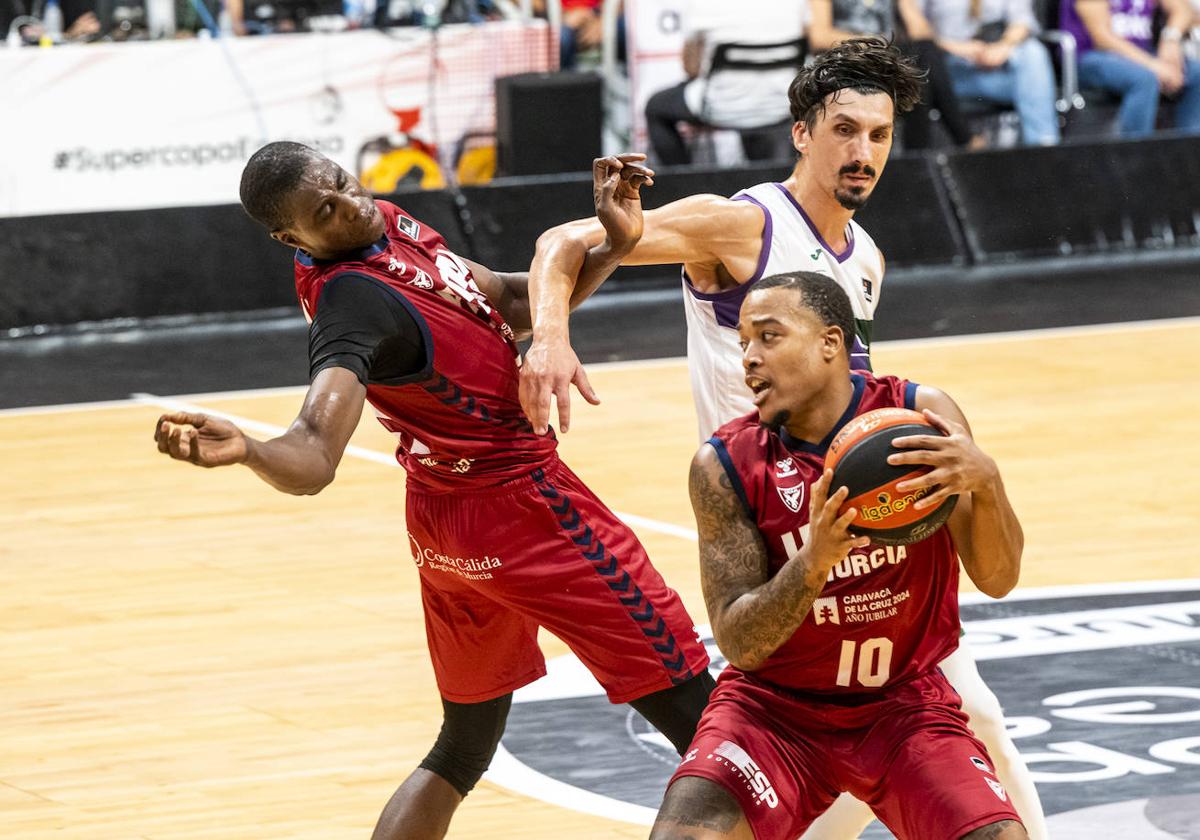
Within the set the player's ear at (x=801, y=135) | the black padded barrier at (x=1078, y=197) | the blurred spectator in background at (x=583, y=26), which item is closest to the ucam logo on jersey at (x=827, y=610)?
the player's ear at (x=801, y=135)

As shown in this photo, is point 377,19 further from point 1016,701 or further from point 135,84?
point 1016,701

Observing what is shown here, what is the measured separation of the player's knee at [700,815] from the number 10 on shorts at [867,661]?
34 centimetres

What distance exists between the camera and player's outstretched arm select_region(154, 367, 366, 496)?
3459 millimetres

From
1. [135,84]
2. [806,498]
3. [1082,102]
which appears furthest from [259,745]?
[1082,102]

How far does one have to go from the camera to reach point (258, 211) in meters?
4.20

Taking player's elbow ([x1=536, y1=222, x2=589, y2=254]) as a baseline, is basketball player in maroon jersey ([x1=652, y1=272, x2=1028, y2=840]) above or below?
below

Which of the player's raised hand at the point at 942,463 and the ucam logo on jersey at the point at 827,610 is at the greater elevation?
the player's raised hand at the point at 942,463

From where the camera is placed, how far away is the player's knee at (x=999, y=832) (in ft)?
12.0

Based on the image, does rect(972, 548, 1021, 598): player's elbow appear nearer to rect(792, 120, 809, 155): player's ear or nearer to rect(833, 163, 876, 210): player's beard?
rect(833, 163, 876, 210): player's beard

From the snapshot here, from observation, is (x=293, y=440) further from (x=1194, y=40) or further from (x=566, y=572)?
(x=1194, y=40)

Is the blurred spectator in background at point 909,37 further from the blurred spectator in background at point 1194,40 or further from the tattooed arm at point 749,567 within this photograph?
the tattooed arm at point 749,567

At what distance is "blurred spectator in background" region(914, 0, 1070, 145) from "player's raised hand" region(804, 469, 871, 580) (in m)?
11.2

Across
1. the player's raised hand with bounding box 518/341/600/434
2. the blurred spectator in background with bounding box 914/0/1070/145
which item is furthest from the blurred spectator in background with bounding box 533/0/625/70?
the player's raised hand with bounding box 518/341/600/434

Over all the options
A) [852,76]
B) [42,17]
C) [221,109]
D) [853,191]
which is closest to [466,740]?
[853,191]
